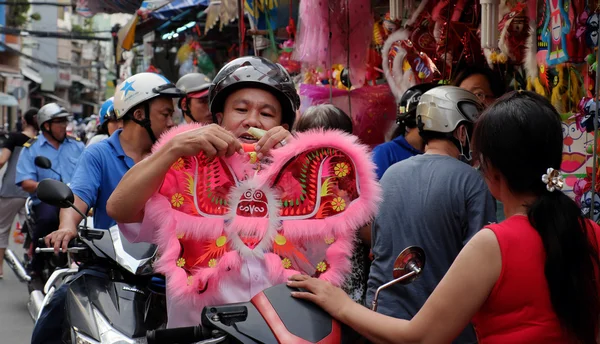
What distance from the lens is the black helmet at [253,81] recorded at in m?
2.71

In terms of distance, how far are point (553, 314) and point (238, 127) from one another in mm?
1148

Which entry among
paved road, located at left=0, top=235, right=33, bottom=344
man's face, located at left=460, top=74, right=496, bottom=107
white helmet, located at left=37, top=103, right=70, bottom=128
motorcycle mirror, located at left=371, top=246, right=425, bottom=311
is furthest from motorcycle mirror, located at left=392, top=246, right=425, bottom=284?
white helmet, located at left=37, top=103, right=70, bottom=128

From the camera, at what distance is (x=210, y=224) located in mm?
2490

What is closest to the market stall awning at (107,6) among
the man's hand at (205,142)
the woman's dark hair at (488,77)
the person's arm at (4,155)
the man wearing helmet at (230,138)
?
the person's arm at (4,155)

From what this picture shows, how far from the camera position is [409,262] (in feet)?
7.76

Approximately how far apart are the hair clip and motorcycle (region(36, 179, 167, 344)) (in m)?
2.02

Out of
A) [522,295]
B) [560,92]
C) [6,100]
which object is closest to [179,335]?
[522,295]

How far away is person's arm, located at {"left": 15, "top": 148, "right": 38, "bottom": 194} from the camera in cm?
888

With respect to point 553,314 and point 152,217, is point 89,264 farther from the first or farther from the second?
point 553,314

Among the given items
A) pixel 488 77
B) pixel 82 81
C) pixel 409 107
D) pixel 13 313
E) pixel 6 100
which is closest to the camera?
pixel 409 107

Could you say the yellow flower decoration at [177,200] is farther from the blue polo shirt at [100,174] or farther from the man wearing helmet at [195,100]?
the man wearing helmet at [195,100]

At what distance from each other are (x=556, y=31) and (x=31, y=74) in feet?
188

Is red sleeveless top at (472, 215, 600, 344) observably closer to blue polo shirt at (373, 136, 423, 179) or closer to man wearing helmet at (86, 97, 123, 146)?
blue polo shirt at (373, 136, 423, 179)

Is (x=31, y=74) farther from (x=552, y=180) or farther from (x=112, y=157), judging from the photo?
(x=552, y=180)
